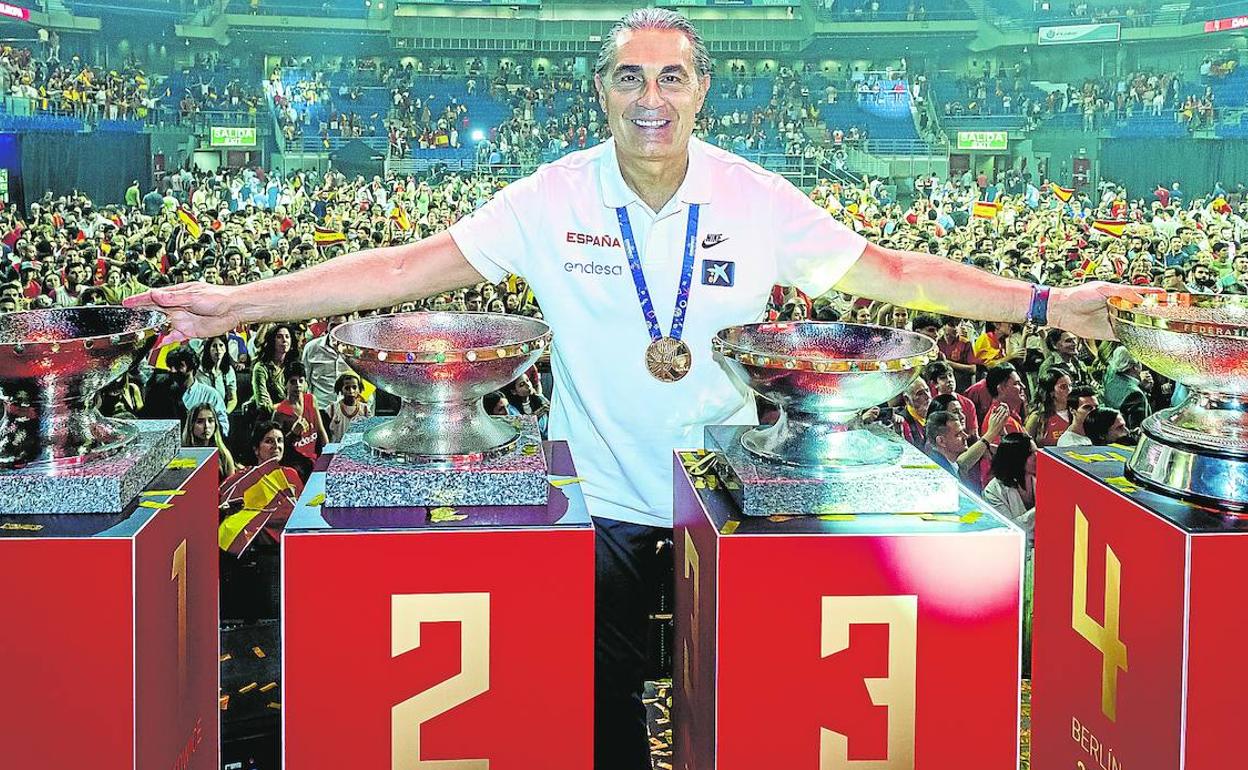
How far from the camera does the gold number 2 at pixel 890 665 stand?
1328mm

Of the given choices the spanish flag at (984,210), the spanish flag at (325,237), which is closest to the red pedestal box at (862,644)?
the spanish flag at (325,237)

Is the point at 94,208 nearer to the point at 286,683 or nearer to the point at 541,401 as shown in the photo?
the point at 541,401

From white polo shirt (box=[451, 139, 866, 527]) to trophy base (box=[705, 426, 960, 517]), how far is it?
66 cm

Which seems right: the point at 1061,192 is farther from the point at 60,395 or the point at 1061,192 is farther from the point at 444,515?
the point at 60,395

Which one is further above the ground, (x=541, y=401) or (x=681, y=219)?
(x=681, y=219)

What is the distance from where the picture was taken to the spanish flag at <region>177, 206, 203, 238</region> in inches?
178

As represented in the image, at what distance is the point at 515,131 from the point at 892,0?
5.70 feet

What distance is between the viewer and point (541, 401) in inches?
171

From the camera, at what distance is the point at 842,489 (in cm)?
139

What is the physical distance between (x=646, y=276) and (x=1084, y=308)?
723 millimetres

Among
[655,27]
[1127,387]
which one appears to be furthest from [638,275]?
[1127,387]

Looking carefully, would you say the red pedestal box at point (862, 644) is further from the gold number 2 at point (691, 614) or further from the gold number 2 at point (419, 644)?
the gold number 2 at point (419, 644)

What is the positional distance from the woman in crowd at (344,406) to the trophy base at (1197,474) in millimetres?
3329

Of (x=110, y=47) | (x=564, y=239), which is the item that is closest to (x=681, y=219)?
(x=564, y=239)
